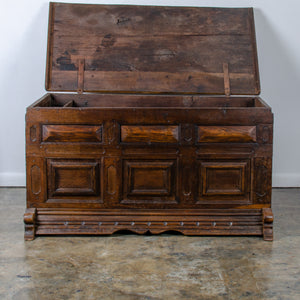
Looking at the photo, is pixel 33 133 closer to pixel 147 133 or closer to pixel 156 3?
pixel 147 133

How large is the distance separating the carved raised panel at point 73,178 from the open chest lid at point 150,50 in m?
0.89

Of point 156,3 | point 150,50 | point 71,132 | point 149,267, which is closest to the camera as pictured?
point 149,267

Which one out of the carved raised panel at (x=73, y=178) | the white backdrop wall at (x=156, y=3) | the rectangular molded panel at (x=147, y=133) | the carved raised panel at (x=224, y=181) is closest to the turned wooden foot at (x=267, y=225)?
the carved raised panel at (x=224, y=181)

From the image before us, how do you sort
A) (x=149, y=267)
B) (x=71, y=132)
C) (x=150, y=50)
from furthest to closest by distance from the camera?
(x=150, y=50)
(x=71, y=132)
(x=149, y=267)

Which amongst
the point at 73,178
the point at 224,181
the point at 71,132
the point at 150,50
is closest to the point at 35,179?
the point at 73,178

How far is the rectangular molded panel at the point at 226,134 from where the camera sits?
3090 mm

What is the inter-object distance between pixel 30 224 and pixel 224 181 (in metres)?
1.28

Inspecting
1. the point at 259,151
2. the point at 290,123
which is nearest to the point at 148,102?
the point at 259,151

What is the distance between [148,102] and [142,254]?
55.8 inches

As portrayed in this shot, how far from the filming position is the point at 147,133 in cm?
309

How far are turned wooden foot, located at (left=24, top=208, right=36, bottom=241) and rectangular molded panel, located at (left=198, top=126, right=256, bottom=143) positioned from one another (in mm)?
1167

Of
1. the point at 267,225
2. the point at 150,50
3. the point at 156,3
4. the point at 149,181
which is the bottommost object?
the point at 267,225

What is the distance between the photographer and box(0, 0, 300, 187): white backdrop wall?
4137 mm

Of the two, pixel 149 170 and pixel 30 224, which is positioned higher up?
pixel 149 170
